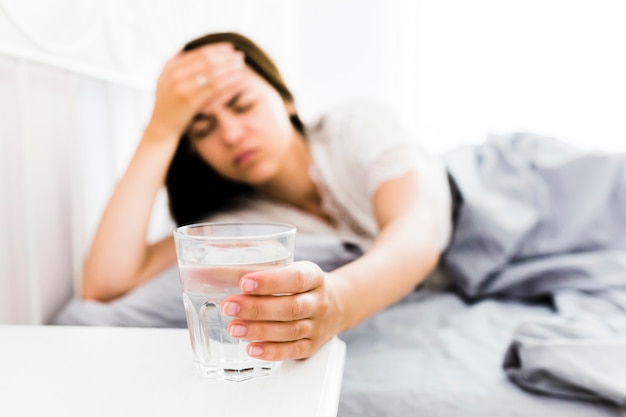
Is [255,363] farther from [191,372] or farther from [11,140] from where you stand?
[11,140]

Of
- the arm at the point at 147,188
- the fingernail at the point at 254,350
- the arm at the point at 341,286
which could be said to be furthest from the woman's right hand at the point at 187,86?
the fingernail at the point at 254,350

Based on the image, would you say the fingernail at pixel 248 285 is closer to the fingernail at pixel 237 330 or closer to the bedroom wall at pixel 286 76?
the fingernail at pixel 237 330

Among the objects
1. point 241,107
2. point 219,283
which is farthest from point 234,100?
point 219,283

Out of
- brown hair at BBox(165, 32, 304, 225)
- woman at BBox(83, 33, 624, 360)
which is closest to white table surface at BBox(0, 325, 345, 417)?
woman at BBox(83, 33, 624, 360)

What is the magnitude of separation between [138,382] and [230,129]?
24.7 inches

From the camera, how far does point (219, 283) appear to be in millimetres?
385

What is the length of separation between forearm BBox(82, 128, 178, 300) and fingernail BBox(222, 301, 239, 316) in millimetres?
522

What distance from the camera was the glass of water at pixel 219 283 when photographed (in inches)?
15.0

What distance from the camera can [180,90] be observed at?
89cm

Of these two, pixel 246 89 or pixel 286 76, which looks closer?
pixel 246 89

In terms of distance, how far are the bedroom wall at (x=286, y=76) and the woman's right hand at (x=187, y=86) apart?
0.41ft

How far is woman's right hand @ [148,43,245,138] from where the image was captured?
0.89m

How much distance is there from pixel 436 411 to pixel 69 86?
28.2 inches

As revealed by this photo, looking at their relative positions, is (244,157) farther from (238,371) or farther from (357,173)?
(238,371)
